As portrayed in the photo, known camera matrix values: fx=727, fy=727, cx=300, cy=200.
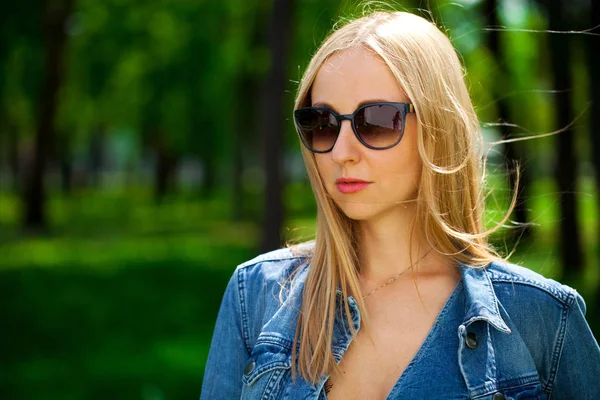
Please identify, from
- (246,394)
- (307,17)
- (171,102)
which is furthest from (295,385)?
(171,102)

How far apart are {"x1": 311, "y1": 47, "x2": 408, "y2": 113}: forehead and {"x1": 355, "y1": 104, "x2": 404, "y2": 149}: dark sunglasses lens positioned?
32mm

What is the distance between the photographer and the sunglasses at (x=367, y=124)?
1.92 meters

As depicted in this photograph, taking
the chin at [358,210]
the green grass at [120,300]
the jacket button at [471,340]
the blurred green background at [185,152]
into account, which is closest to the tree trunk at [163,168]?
the blurred green background at [185,152]

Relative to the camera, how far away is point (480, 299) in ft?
6.34

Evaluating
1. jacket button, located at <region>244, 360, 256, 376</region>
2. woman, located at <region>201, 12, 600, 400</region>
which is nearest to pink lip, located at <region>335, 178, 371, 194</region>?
woman, located at <region>201, 12, 600, 400</region>

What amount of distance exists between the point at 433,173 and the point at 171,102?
64.6 ft

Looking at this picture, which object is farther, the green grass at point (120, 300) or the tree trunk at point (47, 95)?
the tree trunk at point (47, 95)

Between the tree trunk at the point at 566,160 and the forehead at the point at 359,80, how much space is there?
7.13 meters

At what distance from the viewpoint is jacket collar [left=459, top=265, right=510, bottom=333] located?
6.20 ft

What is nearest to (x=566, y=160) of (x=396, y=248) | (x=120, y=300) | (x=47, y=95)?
(x=120, y=300)

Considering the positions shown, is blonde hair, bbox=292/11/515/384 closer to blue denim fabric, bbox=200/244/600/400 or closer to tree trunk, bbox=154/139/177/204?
blue denim fabric, bbox=200/244/600/400

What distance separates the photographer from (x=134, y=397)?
5.88 m

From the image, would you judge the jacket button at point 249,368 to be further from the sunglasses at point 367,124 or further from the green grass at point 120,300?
the sunglasses at point 367,124

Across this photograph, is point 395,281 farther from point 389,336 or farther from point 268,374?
point 268,374
